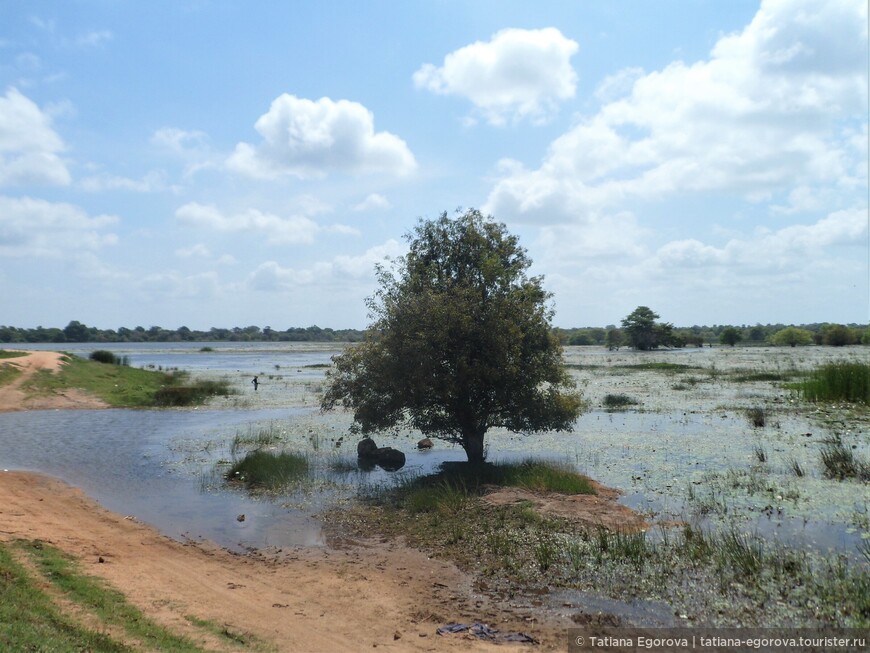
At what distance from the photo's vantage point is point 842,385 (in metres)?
30.7

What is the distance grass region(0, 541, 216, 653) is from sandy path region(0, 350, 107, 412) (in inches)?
1129

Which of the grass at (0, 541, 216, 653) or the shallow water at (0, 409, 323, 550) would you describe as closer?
the grass at (0, 541, 216, 653)

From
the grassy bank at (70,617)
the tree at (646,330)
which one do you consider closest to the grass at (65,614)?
the grassy bank at (70,617)

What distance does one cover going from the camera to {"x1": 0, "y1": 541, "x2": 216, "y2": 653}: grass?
672 cm

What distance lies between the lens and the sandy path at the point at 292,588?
835cm

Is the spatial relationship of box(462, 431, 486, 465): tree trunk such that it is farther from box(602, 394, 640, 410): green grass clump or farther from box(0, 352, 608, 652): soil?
box(602, 394, 640, 410): green grass clump

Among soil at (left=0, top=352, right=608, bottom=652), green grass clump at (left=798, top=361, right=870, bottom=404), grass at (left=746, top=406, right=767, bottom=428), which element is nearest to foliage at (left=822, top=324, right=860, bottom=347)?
green grass clump at (left=798, top=361, right=870, bottom=404)

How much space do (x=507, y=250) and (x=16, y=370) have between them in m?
33.5

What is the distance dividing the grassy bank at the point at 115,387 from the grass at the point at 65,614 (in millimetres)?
30388

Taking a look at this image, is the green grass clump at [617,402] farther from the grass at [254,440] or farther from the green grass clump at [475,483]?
the grass at [254,440]

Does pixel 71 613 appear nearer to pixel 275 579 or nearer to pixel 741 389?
pixel 275 579

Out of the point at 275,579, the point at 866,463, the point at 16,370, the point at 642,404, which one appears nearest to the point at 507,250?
the point at 866,463

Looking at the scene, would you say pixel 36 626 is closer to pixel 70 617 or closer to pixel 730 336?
pixel 70 617

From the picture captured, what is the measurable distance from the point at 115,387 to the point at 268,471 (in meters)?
27.8
